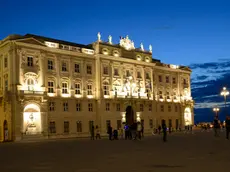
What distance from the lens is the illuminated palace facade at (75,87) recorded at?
4622cm

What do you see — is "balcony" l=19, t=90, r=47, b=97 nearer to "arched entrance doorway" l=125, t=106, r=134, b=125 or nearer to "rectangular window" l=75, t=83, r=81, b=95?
"rectangular window" l=75, t=83, r=81, b=95

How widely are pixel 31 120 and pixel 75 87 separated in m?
9.51

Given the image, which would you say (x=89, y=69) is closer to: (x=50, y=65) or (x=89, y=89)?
(x=89, y=89)

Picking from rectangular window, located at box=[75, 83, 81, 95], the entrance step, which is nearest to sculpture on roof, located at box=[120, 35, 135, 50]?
rectangular window, located at box=[75, 83, 81, 95]

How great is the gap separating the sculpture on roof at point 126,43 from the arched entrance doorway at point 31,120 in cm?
2200

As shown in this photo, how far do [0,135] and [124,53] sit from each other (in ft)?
85.7

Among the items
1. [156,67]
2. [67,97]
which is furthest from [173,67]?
[67,97]

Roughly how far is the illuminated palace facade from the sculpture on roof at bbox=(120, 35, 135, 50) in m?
0.11

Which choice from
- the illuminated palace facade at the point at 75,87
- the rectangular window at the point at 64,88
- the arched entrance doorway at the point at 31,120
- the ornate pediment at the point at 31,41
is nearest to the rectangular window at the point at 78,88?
the illuminated palace facade at the point at 75,87

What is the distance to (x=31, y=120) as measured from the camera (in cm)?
4719

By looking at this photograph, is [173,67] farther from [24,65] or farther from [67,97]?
[24,65]

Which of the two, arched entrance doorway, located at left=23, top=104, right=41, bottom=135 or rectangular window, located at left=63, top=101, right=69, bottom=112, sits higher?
rectangular window, located at left=63, top=101, right=69, bottom=112

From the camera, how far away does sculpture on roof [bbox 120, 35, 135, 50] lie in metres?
62.9

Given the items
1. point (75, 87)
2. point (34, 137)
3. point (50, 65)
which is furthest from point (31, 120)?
point (75, 87)
